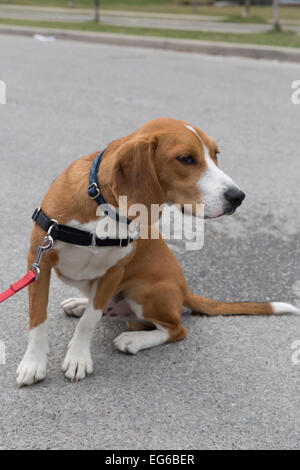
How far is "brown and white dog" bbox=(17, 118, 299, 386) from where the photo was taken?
2.41 m

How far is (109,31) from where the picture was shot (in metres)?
13.9

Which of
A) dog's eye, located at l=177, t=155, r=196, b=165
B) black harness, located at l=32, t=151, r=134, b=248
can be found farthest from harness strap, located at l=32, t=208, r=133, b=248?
dog's eye, located at l=177, t=155, r=196, b=165

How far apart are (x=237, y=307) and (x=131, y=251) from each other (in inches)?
34.5

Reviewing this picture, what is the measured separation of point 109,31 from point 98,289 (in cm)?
1248

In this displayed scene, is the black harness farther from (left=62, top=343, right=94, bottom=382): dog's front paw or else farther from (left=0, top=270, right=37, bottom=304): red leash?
(left=62, top=343, right=94, bottom=382): dog's front paw

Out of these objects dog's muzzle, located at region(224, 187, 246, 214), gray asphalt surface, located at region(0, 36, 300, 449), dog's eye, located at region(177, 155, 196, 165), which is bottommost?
gray asphalt surface, located at region(0, 36, 300, 449)

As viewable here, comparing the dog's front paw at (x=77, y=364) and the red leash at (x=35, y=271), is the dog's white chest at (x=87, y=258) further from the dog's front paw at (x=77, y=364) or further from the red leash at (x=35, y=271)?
the dog's front paw at (x=77, y=364)

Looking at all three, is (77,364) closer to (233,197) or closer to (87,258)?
(87,258)

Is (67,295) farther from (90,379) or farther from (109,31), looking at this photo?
(109,31)

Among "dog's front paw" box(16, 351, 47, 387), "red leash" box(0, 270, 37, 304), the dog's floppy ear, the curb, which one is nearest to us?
the dog's floppy ear

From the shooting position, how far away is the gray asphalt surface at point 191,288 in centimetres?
244

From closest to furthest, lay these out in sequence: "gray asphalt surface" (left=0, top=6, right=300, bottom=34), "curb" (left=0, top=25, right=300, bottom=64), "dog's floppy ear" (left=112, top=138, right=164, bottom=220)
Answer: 1. "dog's floppy ear" (left=112, top=138, right=164, bottom=220)
2. "curb" (left=0, top=25, right=300, bottom=64)
3. "gray asphalt surface" (left=0, top=6, right=300, bottom=34)

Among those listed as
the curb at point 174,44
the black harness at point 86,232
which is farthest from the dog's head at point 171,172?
the curb at point 174,44

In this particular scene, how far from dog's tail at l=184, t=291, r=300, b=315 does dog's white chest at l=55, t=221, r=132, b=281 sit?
74 cm
